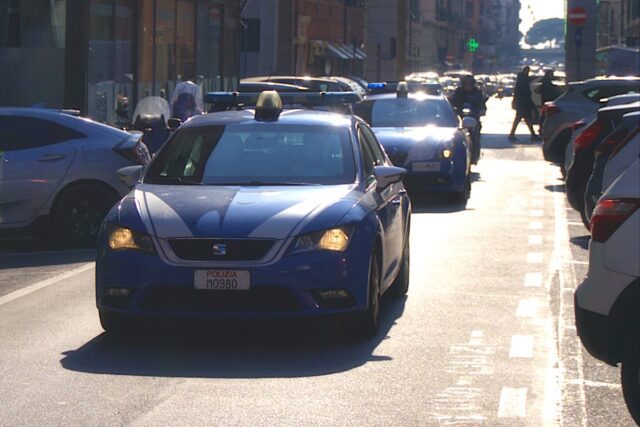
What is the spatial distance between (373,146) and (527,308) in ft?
5.39

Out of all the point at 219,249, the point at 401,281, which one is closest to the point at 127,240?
the point at 219,249

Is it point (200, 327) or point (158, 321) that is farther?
point (200, 327)

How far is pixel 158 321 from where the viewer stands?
9.63 metres

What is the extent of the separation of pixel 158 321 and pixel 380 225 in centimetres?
156

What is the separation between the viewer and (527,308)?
1135 cm

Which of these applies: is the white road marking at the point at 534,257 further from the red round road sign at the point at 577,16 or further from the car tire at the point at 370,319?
the red round road sign at the point at 577,16

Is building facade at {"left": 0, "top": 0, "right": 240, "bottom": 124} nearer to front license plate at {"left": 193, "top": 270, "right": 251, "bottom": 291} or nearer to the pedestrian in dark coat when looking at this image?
the pedestrian in dark coat

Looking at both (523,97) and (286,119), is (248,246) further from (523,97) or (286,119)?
(523,97)

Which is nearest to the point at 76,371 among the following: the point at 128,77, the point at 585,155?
the point at 585,155

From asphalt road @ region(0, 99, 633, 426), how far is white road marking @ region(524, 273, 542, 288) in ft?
0.08

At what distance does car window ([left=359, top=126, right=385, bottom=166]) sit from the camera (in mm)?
11500

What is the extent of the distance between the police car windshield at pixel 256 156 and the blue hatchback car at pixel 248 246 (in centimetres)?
2

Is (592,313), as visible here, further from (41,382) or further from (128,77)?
(128,77)

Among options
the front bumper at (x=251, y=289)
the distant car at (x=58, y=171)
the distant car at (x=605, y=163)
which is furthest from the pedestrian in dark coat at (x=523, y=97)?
the front bumper at (x=251, y=289)
